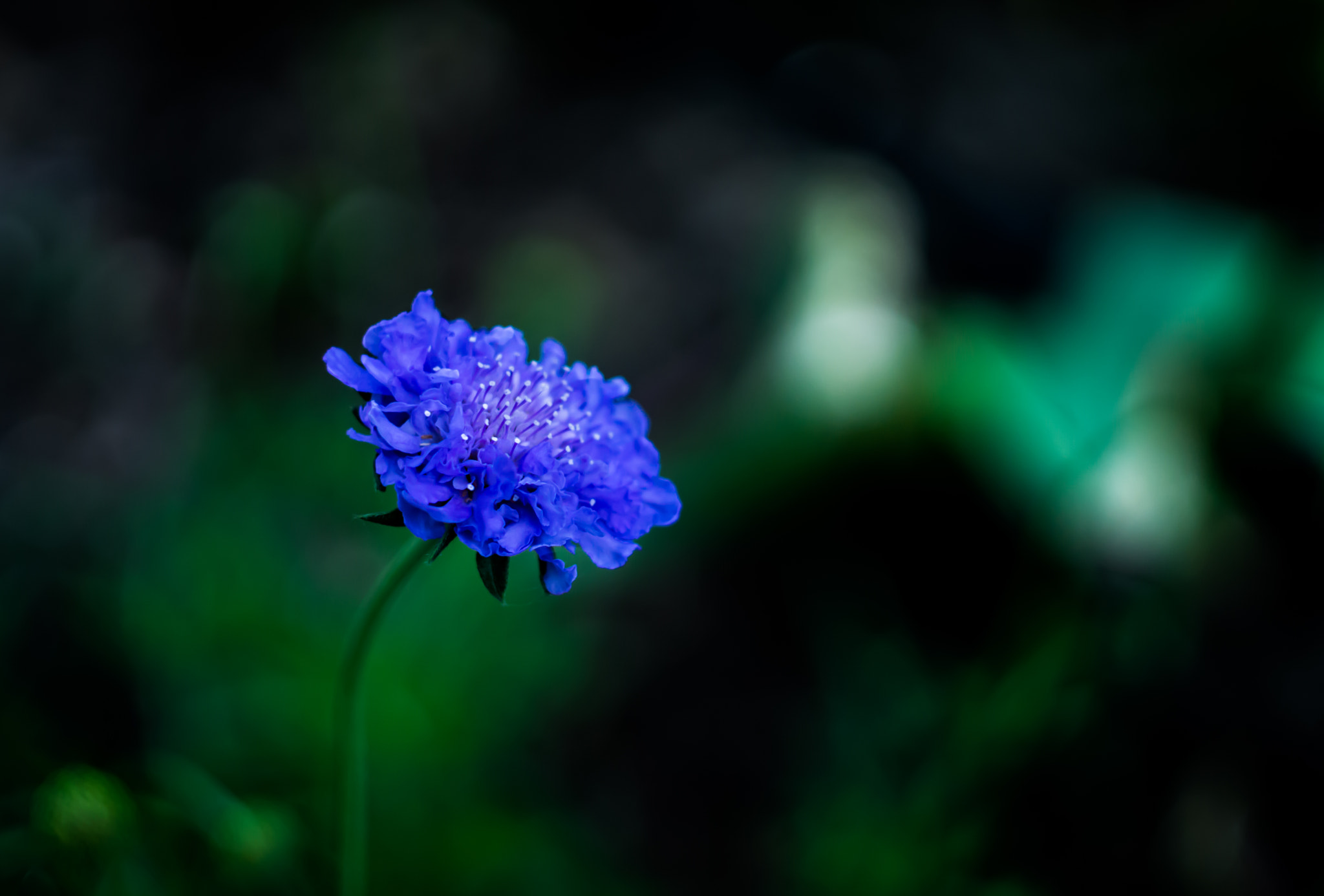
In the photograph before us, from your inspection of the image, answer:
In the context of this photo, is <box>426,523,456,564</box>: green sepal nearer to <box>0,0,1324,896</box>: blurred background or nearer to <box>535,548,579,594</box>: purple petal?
<box>535,548,579,594</box>: purple petal

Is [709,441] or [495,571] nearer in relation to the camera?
[495,571]

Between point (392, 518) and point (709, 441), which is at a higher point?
point (709, 441)

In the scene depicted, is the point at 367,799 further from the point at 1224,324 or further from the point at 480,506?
the point at 1224,324

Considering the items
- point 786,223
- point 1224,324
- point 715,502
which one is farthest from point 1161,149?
point 715,502

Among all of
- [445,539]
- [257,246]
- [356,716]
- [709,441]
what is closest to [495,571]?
[445,539]

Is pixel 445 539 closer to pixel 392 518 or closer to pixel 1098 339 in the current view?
pixel 392 518

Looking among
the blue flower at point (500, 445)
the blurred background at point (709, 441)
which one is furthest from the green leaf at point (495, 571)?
the blurred background at point (709, 441)
